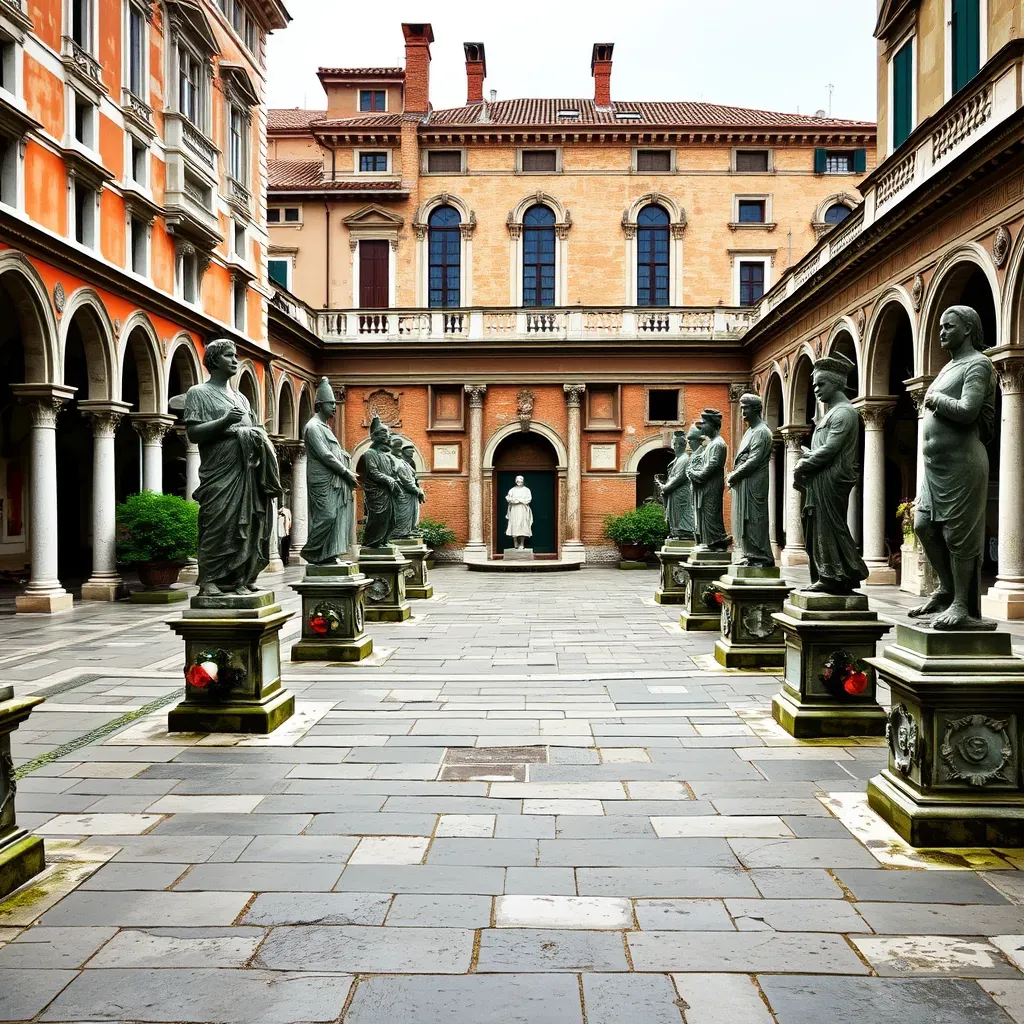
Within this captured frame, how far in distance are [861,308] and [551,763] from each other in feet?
50.4

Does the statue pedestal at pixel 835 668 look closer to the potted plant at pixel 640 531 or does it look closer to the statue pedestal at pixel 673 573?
the statue pedestal at pixel 673 573

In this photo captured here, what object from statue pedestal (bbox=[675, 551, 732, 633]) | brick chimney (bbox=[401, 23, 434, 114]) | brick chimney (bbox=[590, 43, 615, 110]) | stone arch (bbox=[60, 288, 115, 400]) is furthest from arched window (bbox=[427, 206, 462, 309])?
statue pedestal (bbox=[675, 551, 732, 633])

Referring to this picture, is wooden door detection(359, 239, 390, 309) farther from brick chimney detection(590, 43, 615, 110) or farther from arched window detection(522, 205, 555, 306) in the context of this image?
brick chimney detection(590, 43, 615, 110)

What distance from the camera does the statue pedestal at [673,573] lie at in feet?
51.6

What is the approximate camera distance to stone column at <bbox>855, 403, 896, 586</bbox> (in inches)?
725

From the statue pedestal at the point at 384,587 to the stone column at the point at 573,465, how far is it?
14.5 meters

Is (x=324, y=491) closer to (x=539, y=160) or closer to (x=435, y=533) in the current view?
(x=435, y=533)

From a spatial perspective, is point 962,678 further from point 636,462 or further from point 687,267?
point 687,267

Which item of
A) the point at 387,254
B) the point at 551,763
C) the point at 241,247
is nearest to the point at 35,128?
the point at 241,247

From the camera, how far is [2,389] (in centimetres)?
2155

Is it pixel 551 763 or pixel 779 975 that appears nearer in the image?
pixel 779 975

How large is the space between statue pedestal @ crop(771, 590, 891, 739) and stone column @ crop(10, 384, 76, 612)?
12.7 m

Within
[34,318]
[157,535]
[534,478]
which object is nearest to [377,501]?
[157,535]

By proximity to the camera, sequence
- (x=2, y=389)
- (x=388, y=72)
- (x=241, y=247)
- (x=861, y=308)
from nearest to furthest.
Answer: (x=861, y=308), (x=2, y=389), (x=241, y=247), (x=388, y=72)
